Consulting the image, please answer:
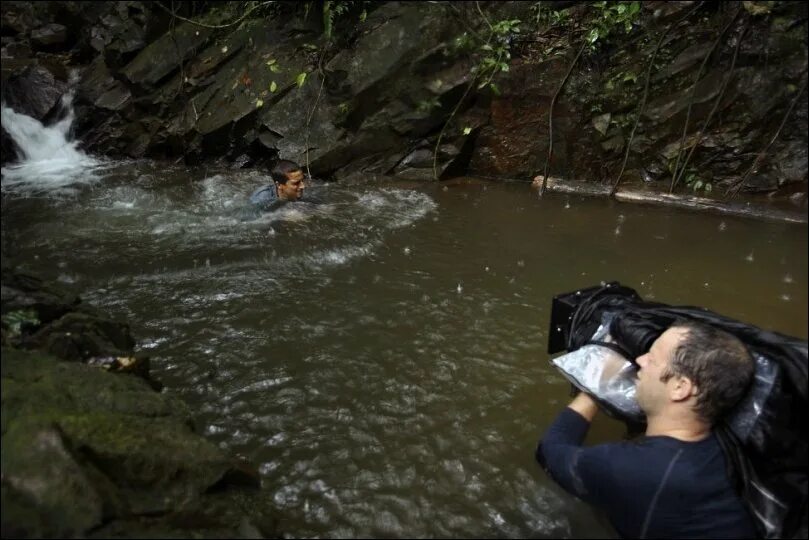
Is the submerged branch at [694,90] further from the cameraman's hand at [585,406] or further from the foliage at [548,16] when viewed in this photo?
the cameraman's hand at [585,406]

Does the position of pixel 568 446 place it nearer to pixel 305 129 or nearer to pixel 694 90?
pixel 694 90

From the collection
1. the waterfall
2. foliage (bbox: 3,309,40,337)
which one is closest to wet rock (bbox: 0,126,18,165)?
the waterfall

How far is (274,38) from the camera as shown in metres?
9.29

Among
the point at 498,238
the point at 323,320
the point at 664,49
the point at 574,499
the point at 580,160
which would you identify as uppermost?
the point at 664,49

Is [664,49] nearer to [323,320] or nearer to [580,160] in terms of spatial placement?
[580,160]

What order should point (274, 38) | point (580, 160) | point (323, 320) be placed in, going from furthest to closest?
point (274, 38)
point (580, 160)
point (323, 320)

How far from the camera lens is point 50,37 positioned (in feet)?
39.5

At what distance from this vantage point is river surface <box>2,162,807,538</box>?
2.74m

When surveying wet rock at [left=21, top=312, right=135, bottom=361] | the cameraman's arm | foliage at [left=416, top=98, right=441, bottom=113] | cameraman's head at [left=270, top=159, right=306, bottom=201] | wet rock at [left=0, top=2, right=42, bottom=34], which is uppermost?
wet rock at [left=0, top=2, right=42, bottom=34]

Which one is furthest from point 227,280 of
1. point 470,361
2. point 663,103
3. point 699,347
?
point 663,103

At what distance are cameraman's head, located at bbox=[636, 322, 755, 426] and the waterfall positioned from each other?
26.7 feet

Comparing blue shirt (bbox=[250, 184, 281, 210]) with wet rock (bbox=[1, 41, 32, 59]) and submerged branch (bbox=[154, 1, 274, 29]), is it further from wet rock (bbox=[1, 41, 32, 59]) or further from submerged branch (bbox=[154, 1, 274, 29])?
wet rock (bbox=[1, 41, 32, 59])

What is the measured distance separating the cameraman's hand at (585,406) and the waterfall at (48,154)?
7766 mm

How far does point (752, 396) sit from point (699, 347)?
277 millimetres
